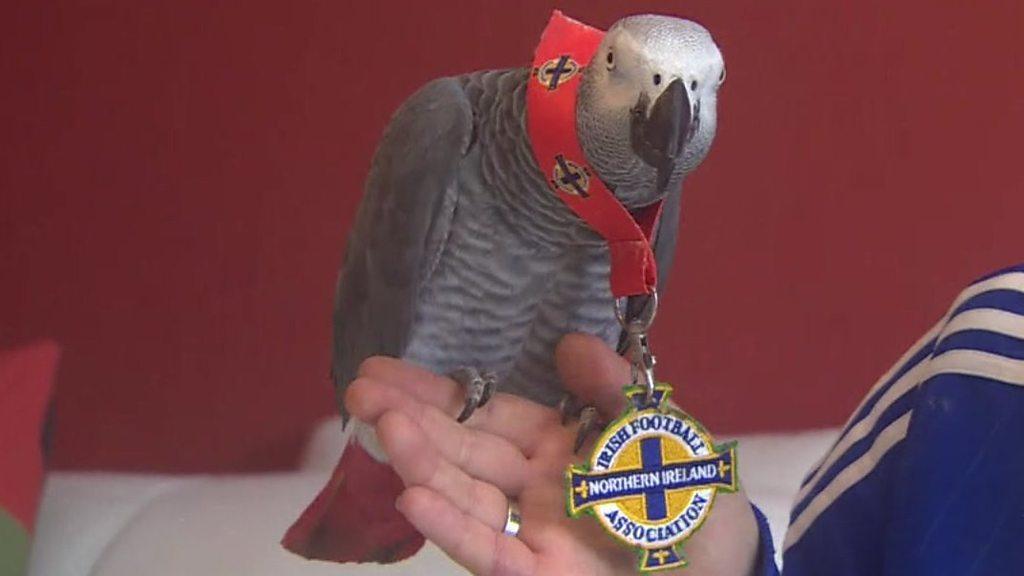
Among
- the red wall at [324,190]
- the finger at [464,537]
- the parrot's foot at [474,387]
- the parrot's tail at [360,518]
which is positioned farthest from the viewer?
the red wall at [324,190]

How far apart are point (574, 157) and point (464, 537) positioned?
0.21 metres

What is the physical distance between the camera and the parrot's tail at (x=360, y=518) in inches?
31.0

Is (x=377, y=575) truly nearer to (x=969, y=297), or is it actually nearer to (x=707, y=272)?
(x=707, y=272)

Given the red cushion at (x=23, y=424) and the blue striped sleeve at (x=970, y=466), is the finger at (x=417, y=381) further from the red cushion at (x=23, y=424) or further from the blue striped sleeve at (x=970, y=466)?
the red cushion at (x=23, y=424)

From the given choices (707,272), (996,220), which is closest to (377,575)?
(707,272)

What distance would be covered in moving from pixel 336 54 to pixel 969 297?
0.66 meters

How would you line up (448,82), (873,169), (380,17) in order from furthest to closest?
1. (873,169)
2. (380,17)
3. (448,82)

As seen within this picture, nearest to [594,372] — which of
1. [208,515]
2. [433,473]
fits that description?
[433,473]

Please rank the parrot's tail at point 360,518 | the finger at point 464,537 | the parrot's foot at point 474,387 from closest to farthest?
the finger at point 464,537 → the parrot's foot at point 474,387 → the parrot's tail at point 360,518

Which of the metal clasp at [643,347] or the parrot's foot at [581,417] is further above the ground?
the metal clasp at [643,347]

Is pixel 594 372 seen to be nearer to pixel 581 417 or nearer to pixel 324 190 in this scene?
pixel 581 417

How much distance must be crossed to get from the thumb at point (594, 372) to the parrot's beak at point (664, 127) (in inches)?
4.8

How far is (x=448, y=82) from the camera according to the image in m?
0.70

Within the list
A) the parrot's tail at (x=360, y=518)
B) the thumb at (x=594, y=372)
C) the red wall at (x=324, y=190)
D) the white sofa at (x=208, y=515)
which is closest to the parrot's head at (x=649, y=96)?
the thumb at (x=594, y=372)
